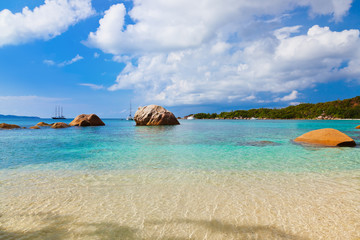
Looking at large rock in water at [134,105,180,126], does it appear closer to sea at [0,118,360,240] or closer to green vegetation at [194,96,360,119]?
sea at [0,118,360,240]

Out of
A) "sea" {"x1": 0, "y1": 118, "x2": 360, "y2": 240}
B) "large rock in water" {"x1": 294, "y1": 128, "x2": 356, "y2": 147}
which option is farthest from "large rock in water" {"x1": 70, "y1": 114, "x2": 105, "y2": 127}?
"large rock in water" {"x1": 294, "y1": 128, "x2": 356, "y2": 147}

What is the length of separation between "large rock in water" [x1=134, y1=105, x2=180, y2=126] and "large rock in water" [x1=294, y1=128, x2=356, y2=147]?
28027 mm

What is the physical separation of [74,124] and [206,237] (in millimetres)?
41837

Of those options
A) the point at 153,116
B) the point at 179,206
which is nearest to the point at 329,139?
the point at 179,206

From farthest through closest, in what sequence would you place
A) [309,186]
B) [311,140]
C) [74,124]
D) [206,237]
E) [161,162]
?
[74,124] < [311,140] < [161,162] < [309,186] < [206,237]

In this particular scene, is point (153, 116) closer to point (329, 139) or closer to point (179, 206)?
point (329, 139)

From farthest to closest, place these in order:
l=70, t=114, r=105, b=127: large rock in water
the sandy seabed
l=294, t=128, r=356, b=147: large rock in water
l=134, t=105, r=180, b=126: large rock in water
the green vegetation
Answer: the green vegetation → l=134, t=105, r=180, b=126: large rock in water → l=70, t=114, r=105, b=127: large rock in water → l=294, t=128, r=356, b=147: large rock in water → the sandy seabed

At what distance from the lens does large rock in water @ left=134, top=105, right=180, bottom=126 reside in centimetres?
3950

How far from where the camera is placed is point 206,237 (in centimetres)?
303

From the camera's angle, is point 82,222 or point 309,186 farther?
A: point 309,186

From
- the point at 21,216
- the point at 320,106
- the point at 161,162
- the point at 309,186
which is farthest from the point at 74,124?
the point at 320,106

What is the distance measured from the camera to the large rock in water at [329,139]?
12789 mm

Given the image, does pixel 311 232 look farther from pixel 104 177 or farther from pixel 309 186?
pixel 104 177

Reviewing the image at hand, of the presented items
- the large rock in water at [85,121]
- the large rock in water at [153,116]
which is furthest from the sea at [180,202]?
the large rock in water at [85,121]
